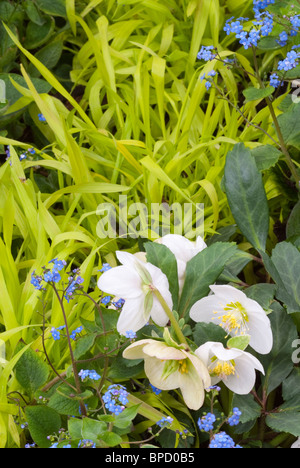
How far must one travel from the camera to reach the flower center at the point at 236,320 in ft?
3.10

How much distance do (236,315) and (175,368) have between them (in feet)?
0.42

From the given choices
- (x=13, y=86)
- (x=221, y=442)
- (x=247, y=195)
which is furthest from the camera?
(x=13, y=86)

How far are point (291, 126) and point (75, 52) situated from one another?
2.53ft

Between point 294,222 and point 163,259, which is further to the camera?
point 294,222

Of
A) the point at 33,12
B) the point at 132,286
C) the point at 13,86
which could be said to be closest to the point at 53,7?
the point at 33,12

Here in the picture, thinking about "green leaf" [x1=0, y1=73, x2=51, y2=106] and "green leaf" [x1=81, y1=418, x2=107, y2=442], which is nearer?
"green leaf" [x1=81, y1=418, x2=107, y2=442]

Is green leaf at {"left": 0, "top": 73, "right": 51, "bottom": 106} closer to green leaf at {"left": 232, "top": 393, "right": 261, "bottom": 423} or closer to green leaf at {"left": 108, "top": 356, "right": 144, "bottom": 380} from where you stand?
green leaf at {"left": 108, "top": 356, "right": 144, "bottom": 380}

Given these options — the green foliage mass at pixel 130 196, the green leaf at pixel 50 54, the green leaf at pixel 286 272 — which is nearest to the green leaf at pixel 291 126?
the green foliage mass at pixel 130 196

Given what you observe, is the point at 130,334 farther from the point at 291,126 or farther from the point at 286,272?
the point at 291,126

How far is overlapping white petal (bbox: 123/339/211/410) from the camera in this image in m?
0.83

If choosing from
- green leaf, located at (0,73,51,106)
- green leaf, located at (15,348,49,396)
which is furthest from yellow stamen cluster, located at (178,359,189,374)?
green leaf, located at (0,73,51,106)

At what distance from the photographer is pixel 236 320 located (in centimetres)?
94

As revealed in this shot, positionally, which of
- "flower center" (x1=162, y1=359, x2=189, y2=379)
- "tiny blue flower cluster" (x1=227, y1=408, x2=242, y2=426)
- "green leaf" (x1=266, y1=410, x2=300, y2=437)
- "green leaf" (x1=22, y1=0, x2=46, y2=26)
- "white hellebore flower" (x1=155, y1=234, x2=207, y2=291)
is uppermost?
"green leaf" (x1=22, y1=0, x2=46, y2=26)

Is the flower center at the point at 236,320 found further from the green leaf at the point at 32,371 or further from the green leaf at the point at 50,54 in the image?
the green leaf at the point at 50,54
